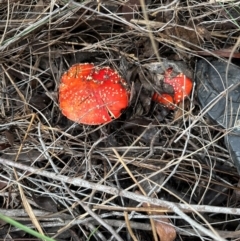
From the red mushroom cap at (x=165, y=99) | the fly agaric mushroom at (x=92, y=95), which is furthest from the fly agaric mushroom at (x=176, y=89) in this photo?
the fly agaric mushroom at (x=92, y=95)

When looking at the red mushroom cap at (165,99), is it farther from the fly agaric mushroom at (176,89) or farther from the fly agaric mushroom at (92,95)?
the fly agaric mushroom at (92,95)

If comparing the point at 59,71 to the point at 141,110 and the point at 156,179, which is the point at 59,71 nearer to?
the point at 141,110

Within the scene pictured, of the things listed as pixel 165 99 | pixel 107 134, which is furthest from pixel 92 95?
pixel 165 99

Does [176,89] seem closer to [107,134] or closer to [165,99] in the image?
[165,99]

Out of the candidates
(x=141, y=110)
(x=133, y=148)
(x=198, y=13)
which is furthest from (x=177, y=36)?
(x=133, y=148)

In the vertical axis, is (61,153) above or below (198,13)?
below
